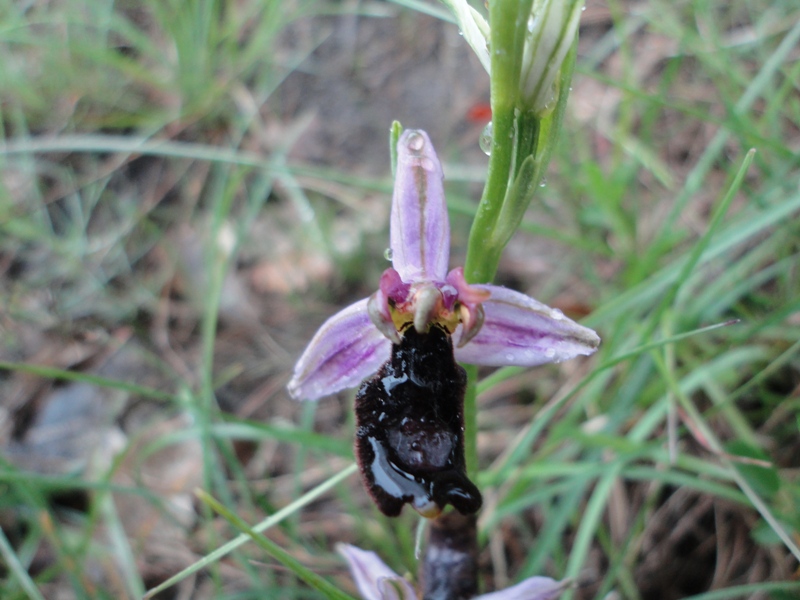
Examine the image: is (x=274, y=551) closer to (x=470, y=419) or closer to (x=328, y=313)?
(x=470, y=419)

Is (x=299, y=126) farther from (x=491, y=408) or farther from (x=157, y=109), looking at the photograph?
(x=491, y=408)

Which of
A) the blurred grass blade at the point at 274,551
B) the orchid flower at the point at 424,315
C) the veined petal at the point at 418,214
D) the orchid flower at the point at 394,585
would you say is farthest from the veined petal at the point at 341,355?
the orchid flower at the point at 394,585

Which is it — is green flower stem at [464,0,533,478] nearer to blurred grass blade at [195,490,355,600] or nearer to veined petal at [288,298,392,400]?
veined petal at [288,298,392,400]

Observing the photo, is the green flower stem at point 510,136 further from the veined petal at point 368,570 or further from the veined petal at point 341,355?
the veined petal at point 368,570

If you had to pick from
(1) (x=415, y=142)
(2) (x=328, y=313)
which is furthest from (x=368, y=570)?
(2) (x=328, y=313)

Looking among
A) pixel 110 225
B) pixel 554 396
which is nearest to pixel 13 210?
pixel 110 225

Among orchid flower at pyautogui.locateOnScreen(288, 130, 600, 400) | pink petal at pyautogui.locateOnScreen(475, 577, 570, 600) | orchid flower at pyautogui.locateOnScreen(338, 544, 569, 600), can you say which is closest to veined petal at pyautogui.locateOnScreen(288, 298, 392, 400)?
orchid flower at pyautogui.locateOnScreen(288, 130, 600, 400)
